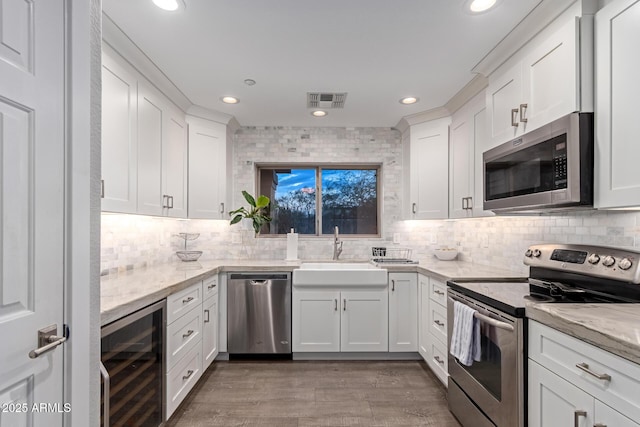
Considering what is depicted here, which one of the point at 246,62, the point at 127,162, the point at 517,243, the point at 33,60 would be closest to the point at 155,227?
the point at 127,162

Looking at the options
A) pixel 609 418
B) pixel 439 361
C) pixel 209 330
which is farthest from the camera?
pixel 209 330

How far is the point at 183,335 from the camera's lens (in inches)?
90.4

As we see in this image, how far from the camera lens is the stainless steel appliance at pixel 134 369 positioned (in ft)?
4.67

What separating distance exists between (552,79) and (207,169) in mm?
2956

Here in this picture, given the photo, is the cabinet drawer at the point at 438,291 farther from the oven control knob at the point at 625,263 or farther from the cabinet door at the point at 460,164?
the oven control knob at the point at 625,263

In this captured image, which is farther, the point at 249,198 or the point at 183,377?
the point at 249,198

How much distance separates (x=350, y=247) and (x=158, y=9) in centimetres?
289

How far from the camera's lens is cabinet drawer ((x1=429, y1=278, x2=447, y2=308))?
→ 2561mm

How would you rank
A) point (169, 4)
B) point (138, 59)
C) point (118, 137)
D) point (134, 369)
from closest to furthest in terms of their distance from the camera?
point (134, 369) < point (169, 4) < point (118, 137) < point (138, 59)

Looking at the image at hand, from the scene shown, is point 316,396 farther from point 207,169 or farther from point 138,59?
point 138,59

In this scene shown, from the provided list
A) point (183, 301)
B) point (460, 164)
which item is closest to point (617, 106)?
point (460, 164)

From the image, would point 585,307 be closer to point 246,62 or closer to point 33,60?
point 33,60

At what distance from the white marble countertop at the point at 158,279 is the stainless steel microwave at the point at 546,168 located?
657 millimetres

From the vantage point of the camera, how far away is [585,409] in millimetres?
1142
